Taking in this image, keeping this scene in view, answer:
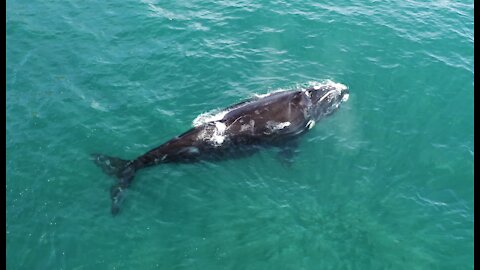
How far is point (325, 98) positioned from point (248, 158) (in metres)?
8.01

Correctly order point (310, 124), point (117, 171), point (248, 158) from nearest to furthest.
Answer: point (117, 171), point (248, 158), point (310, 124)

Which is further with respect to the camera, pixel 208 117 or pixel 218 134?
pixel 208 117

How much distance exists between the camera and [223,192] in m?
27.9

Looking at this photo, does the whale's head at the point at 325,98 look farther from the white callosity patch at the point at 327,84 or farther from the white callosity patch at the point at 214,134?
the white callosity patch at the point at 214,134

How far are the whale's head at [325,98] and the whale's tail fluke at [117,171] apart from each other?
13502 millimetres

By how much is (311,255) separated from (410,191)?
833cm

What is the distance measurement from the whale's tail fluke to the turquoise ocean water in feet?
1.75

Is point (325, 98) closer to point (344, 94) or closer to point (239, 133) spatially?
point (344, 94)

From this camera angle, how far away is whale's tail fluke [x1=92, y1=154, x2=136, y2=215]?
27.0 meters

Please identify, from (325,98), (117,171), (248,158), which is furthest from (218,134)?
(325,98)

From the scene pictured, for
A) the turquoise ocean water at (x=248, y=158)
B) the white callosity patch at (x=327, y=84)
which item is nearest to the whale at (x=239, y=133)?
the turquoise ocean water at (x=248, y=158)

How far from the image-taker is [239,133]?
30.2m

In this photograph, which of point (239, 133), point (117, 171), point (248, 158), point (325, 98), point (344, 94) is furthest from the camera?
point (344, 94)

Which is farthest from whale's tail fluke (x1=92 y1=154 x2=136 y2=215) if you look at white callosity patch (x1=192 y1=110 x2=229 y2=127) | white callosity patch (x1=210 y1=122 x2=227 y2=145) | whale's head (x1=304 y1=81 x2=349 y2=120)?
whale's head (x1=304 y1=81 x2=349 y2=120)
